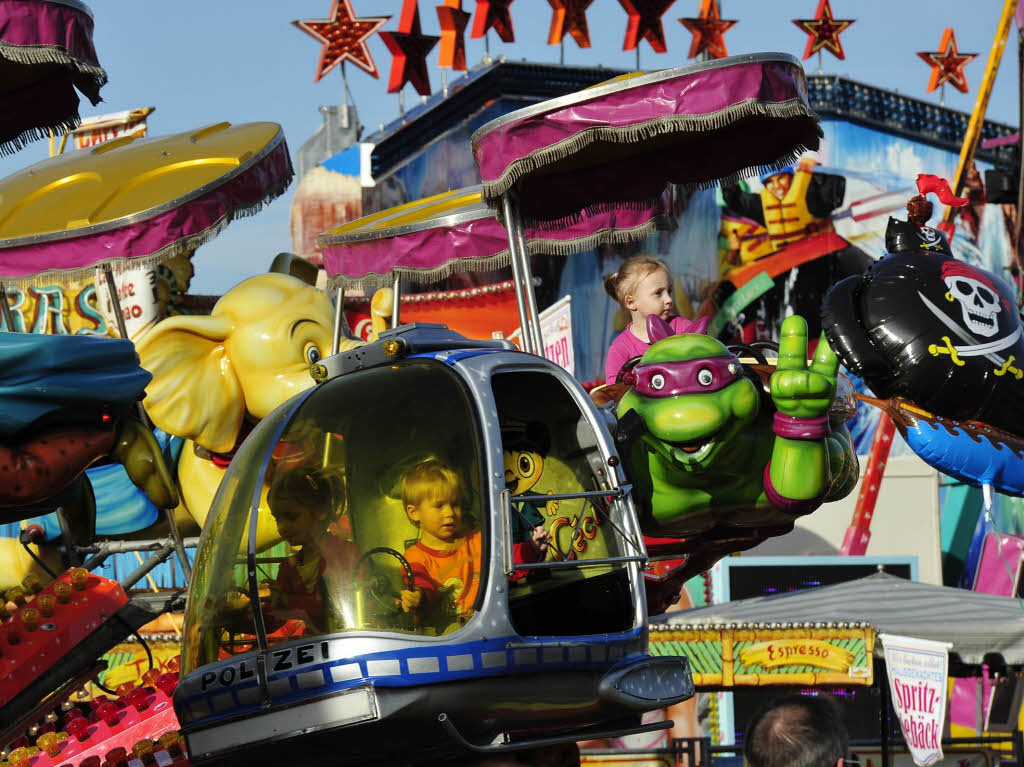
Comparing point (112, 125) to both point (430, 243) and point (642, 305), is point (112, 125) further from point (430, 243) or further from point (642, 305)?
point (642, 305)

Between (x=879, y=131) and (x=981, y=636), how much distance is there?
14.5 metres

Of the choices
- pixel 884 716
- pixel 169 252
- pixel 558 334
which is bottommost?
pixel 884 716

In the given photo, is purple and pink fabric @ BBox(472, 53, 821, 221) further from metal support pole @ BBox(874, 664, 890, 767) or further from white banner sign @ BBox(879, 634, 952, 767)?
metal support pole @ BBox(874, 664, 890, 767)

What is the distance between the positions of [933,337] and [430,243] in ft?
14.4

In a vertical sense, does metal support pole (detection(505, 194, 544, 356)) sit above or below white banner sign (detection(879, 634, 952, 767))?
above

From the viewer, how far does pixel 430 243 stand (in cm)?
892

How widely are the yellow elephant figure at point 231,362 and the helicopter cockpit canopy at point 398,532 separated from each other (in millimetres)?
3566

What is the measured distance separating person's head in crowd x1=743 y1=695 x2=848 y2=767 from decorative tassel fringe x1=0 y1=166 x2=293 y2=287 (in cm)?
490

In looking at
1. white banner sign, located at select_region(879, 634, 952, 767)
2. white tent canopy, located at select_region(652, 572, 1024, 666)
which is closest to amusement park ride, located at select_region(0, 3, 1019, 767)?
white banner sign, located at select_region(879, 634, 952, 767)

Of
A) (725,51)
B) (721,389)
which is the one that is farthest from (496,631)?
(725,51)

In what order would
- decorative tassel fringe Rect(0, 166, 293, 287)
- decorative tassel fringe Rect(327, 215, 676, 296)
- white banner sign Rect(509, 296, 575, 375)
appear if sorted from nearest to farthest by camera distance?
1. decorative tassel fringe Rect(327, 215, 676, 296)
2. decorative tassel fringe Rect(0, 166, 293, 287)
3. white banner sign Rect(509, 296, 575, 375)

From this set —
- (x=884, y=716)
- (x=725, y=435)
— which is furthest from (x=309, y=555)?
(x=884, y=716)

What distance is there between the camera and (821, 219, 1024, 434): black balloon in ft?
16.8

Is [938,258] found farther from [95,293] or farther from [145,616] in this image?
[95,293]
